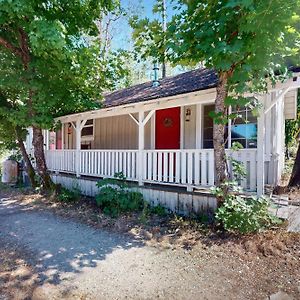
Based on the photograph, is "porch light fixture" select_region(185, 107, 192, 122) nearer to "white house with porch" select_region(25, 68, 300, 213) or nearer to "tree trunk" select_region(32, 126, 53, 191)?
"white house with porch" select_region(25, 68, 300, 213)

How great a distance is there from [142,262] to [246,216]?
1.94 m

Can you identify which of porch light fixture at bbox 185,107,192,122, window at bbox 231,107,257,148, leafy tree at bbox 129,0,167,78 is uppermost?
leafy tree at bbox 129,0,167,78

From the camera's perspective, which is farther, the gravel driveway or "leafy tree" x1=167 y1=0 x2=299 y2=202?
"leafy tree" x1=167 y1=0 x2=299 y2=202

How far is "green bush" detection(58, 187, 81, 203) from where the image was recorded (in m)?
8.49

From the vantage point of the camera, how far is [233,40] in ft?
15.0

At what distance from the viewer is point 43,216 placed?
6.96m

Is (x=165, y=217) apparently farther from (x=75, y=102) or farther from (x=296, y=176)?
(x=75, y=102)

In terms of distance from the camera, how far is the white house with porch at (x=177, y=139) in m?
6.20

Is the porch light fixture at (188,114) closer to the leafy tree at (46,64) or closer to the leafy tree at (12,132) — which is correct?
the leafy tree at (46,64)

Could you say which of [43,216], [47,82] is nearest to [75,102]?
[47,82]

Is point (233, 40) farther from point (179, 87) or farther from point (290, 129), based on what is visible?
point (290, 129)

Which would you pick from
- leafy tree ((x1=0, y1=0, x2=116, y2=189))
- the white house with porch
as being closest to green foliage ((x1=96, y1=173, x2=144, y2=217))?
the white house with porch

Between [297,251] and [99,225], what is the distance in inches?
151

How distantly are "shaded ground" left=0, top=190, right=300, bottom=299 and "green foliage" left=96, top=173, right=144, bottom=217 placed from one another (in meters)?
0.79
